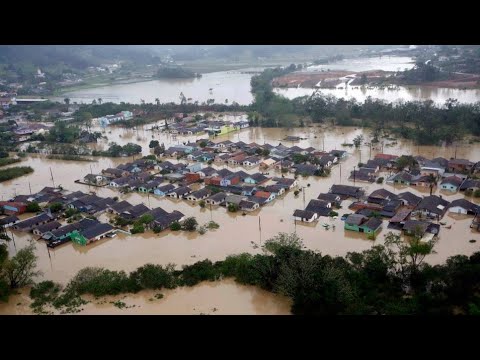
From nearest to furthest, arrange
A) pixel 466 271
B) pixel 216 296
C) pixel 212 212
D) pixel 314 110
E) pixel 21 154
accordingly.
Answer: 1. pixel 466 271
2. pixel 216 296
3. pixel 212 212
4. pixel 21 154
5. pixel 314 110

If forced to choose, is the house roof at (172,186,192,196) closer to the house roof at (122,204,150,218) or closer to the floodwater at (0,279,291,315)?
the house roof at (122,204,150,218)

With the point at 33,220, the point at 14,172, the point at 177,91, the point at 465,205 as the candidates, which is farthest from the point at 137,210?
the point at 177,91

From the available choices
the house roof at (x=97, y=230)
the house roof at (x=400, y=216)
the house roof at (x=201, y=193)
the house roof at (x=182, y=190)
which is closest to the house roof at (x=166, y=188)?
the house roof at (x=182, y=190)

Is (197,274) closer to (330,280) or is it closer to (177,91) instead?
(330,280)

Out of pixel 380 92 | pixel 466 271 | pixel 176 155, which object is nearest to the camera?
pixel 466 271

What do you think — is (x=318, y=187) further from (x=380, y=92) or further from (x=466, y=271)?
(x=380, y=92)
